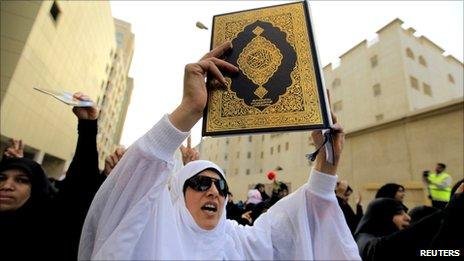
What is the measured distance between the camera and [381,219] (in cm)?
290

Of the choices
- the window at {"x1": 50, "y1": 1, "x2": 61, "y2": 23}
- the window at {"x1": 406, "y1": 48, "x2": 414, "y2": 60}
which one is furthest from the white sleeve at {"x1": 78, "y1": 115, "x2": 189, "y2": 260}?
the window at {"x1": 406, "y1": 48, "x2": 414, "y2": 60}

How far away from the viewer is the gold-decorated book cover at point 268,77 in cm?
139

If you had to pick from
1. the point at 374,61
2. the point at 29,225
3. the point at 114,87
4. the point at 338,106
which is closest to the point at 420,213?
the point at 29,225

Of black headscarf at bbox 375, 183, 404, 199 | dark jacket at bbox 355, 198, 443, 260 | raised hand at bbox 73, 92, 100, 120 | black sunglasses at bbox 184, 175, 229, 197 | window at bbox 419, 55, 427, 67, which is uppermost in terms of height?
window at bbox 419, 55, 427, 67

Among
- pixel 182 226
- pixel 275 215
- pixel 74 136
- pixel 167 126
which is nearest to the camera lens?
pixel 167 126

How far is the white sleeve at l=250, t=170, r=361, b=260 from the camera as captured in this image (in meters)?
1.51

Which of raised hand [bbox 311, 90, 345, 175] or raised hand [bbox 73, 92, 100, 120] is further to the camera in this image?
raised hand [bbox 73, 92, 100, 120]

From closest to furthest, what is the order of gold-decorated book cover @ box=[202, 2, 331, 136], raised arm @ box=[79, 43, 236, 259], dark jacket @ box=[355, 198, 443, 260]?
raised arm @ box=[79, 43, 236, 259] < gold-decorated book cover @ box=[202, 2, 331, 136] < dark jacket @ box=[355, 198, 443, 260]

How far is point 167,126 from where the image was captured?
4.05 ft

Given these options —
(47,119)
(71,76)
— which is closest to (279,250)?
(47,119)

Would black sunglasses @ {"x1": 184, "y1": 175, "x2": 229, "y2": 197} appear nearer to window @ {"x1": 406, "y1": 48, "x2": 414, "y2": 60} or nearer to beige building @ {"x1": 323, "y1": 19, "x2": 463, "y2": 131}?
beige building @ {"x1": 323, "y1": 19, "x2": 463, "y2": 131}

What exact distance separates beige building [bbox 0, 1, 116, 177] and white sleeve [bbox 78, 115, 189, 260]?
14.4 metres

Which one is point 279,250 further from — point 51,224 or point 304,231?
point 51,224

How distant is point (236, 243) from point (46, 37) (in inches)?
664
